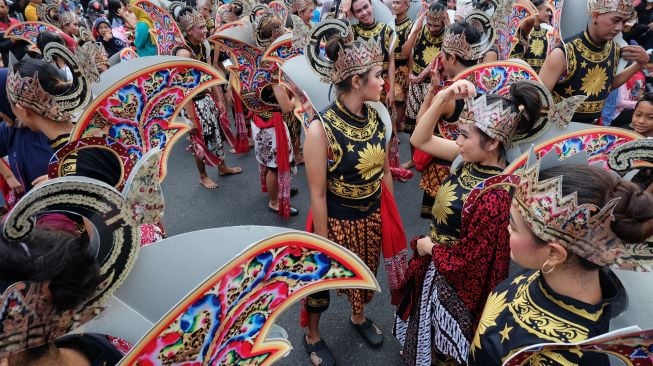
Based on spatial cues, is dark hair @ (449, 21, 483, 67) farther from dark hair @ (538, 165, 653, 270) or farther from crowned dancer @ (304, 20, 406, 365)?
dark hair @ (538, 165, 653, 270)

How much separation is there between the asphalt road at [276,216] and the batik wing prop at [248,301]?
161 centimetres

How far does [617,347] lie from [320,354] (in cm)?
191

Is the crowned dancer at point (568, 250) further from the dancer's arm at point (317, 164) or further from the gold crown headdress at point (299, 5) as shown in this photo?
the gold crown headdress at point (299, 5)

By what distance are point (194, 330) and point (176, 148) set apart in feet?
17.2

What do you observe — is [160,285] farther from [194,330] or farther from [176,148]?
[176,148]

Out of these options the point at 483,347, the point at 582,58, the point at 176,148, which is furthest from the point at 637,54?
the point at 176,148

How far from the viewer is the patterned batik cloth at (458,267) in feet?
5.67

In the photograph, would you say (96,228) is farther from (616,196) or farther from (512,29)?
(512,29)

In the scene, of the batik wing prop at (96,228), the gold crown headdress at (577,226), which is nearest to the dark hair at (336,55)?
the gold crown headdress at (577,226)

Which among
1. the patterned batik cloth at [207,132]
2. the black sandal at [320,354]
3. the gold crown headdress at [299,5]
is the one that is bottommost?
the black sandal at [320,354]

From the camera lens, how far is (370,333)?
2.74 m

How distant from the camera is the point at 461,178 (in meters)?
1.97

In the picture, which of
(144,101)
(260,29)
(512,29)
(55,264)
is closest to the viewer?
(55,264)

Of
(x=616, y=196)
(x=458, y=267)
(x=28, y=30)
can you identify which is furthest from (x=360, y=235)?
(x=28, y=30)
